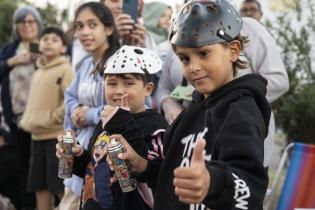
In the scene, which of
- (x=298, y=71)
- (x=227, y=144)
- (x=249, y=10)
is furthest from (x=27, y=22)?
(x=227, y=144)

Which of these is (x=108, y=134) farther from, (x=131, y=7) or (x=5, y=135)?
(x=5, y=135)

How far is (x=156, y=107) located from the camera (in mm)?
4273

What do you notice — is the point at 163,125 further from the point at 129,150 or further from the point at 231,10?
the point at 231,10

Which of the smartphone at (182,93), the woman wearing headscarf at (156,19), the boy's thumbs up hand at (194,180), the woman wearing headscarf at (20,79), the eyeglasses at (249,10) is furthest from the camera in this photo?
the woman wearing headscarf at (20,79)

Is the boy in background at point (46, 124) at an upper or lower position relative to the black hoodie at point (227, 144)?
lower

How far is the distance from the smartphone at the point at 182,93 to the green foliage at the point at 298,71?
5.67ft

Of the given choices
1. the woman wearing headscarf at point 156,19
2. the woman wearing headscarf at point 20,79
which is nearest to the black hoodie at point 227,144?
the woman wearing headscarf at point 156,19

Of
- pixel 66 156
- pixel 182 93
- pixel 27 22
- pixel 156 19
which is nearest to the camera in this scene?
pixel 66 156

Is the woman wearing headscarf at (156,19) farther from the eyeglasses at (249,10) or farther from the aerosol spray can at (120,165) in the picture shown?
the aerosol spray can at (120,165)

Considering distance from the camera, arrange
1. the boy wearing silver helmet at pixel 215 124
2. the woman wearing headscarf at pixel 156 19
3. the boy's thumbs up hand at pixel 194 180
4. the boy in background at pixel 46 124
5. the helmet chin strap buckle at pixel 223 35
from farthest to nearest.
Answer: the woman wearing headscarf at pixel 156 19 < the boy in background at pixel 46 124 < the helmet chin strap buckle at pixel 223 35 < the boy wearing silver helmet at pixel 215 124 < the boy's thumbs up hand at pixel 194 180

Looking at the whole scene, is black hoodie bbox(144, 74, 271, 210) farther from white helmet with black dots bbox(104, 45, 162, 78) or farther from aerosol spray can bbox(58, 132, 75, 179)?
white helmet with black dots bbox(104, 45, 162, 78)

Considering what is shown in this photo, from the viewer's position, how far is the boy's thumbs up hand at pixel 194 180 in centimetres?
166

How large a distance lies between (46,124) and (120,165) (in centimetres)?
283

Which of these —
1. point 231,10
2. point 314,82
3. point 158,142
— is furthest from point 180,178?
point 314,82
